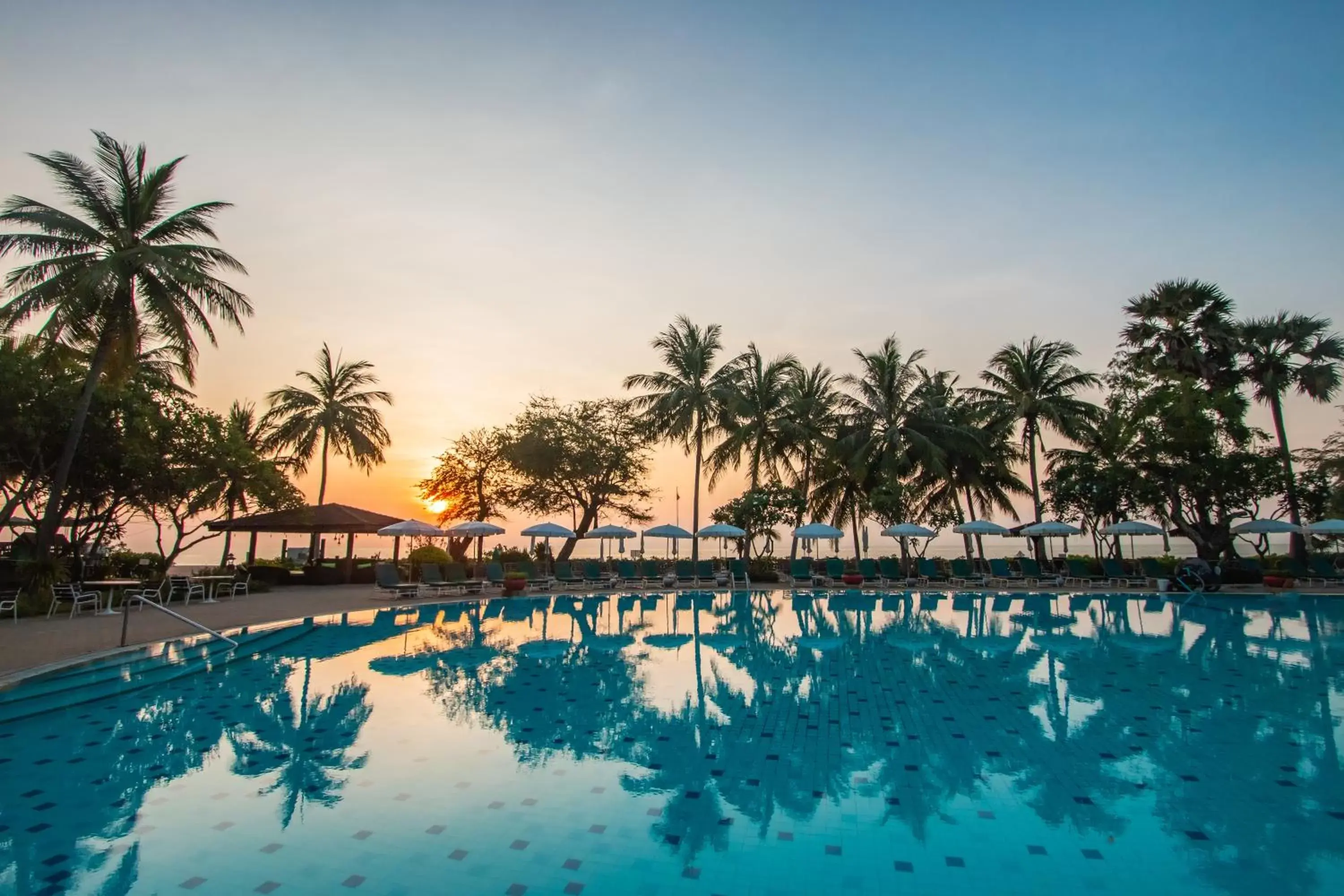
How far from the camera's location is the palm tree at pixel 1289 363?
23.2m

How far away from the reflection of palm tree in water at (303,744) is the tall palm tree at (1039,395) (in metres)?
25.4

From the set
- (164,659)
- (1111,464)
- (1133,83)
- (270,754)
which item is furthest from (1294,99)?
(164,659)

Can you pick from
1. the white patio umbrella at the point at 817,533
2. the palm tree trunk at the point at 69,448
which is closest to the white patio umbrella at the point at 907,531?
the white patio umbrella at the point at 817,533

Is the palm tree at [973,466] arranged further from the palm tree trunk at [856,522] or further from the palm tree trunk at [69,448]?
the palm tree trunk at [69,448]

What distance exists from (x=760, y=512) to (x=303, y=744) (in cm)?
1877

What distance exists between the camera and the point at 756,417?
25.7 m

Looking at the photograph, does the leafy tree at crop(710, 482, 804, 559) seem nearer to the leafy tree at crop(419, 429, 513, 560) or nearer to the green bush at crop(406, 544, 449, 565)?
the leafy tree at crop(419, 429, 513, 560)

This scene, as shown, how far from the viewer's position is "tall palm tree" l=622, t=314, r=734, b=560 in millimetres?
24969

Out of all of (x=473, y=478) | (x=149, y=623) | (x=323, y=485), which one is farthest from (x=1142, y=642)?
(x=323, y=485)

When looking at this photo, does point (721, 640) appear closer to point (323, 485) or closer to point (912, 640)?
point (912, 640)

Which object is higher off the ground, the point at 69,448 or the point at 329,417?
the point at 329,417

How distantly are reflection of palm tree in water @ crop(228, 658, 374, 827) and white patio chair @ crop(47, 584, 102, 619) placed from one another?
8.74 metres

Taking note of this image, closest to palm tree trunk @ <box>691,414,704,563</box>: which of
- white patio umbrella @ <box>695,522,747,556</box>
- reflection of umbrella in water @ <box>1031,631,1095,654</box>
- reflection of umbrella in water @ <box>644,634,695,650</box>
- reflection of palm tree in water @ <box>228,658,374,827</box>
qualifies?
white patio umbrella @ <box>695,522,747,556</box>

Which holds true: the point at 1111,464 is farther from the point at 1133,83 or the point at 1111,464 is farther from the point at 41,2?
the point at 41,2
